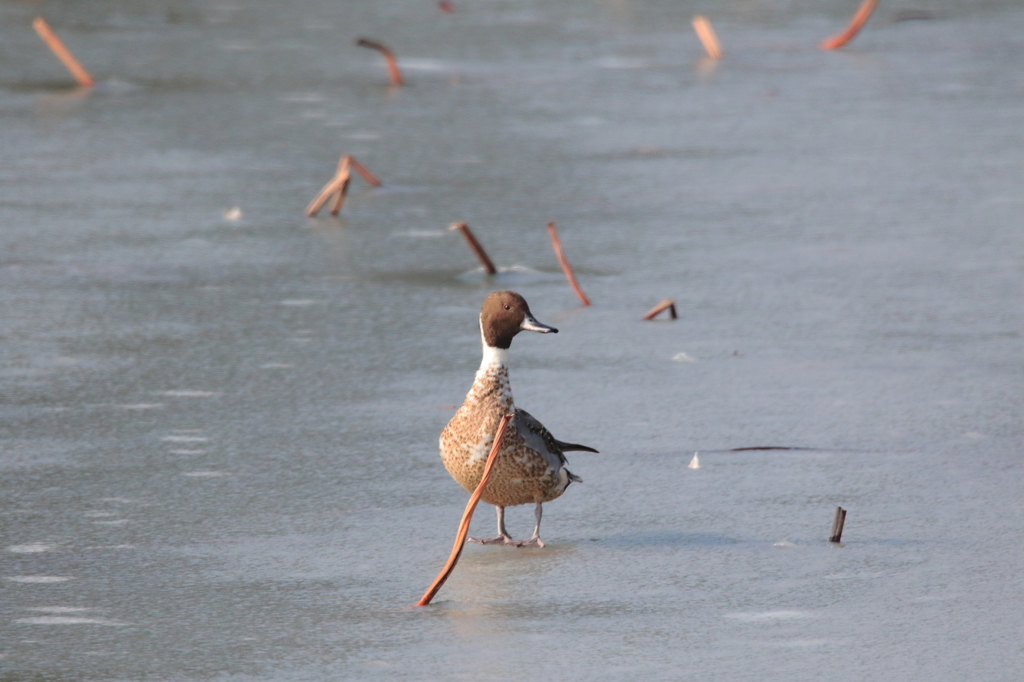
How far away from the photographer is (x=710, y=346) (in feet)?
17.5

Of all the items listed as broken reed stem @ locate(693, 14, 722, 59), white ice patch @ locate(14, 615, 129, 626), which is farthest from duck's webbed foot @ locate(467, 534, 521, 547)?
broken reed stem @ locate(693, 14, 722, 59)

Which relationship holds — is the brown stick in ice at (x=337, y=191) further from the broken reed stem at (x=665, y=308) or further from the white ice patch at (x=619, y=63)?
the white ice patch at (x=619, y=63)

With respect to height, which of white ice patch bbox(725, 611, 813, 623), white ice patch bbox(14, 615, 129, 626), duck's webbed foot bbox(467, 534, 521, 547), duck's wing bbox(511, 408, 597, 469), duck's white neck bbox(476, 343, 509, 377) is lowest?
white ice patch bbox(14, 615, 129, 626)

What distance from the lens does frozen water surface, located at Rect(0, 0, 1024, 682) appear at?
3.30 metres

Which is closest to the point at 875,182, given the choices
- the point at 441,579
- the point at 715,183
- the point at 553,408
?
the point at 715,183

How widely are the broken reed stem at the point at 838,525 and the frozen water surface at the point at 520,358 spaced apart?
0.09ft

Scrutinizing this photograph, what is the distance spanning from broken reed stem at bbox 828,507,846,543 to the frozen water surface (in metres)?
0.03

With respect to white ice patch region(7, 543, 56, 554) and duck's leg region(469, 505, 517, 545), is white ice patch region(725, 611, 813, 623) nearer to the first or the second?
duck's leg region(469, 505, 517, 545)

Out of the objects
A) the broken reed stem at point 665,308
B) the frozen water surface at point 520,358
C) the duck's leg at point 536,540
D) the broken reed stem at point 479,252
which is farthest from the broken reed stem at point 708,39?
the duck's leg at point 536,540

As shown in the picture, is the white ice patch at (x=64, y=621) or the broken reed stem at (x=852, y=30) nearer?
the white ice patch at (x=64, y=621)

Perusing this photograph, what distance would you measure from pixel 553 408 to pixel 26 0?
8.33 m

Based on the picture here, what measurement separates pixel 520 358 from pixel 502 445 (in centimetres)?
164

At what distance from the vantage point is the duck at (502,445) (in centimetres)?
374

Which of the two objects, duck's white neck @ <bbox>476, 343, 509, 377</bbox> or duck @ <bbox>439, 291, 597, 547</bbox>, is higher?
duck's white neck @ <bbox>476, 343, 509, 377</bbox>
